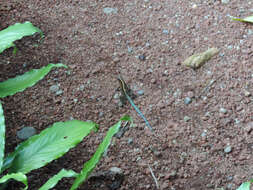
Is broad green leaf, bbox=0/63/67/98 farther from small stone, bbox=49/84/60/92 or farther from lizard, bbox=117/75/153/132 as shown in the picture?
lizard, bbox=117/75/153/132

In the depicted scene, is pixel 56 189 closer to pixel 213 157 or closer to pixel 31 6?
pixel 213 157

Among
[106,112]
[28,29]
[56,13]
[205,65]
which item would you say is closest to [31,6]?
[56,13]

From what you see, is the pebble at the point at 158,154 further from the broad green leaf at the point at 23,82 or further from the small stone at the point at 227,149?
the broad green leaf at the point at 23,82

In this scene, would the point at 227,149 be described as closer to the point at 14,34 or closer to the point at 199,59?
the point at 199,59

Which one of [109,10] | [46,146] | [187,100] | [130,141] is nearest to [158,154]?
[130,141]

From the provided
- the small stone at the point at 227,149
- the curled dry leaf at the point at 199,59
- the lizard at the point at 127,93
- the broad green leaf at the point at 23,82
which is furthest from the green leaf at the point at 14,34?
the small stone at the point at 227,149
